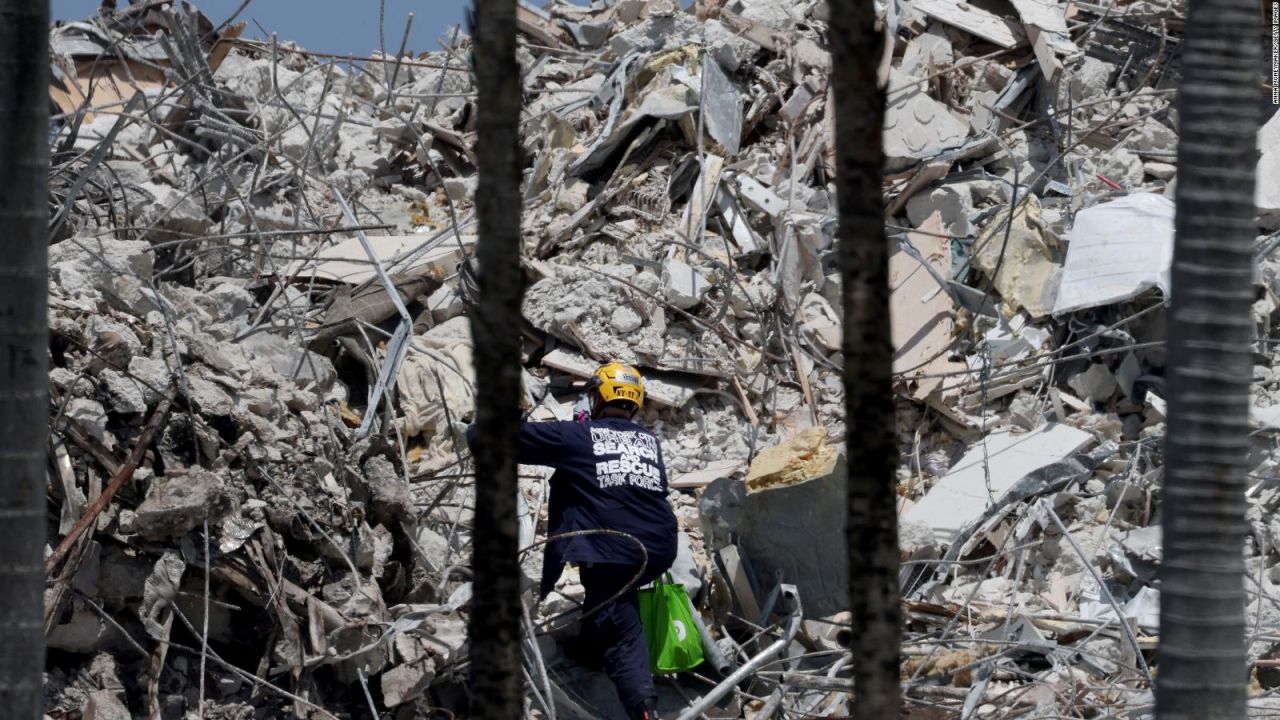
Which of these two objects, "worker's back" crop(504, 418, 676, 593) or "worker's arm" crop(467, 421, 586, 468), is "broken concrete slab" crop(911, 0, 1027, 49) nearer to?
"worker's back" crop(504, 418, 676, 593)

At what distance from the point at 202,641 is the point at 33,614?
2845mm

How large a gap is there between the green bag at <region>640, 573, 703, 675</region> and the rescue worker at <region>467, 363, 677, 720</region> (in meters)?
0.16

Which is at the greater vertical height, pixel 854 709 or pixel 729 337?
pixel 729 337

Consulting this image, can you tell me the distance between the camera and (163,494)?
250 inches

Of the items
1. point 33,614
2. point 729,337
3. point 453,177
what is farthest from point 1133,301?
point 33,614

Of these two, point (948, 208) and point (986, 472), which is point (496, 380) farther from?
point (948, 208)

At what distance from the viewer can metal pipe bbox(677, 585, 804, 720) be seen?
5883 mm

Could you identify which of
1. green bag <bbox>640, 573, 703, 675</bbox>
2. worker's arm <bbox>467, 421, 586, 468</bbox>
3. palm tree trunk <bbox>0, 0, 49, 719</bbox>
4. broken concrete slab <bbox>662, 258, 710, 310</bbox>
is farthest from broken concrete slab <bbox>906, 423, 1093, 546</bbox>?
palm tree trunk <bbox>0, 0, 49, 719</bbox>

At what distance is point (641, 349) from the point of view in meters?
9.13

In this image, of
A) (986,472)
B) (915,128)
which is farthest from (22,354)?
(915,128)

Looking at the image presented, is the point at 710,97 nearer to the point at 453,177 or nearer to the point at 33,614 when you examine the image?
the point at 453,177

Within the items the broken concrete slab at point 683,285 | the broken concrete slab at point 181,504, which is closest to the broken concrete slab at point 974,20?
the broken concrete slab at point 683,285

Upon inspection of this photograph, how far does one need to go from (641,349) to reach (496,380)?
18.8 ft

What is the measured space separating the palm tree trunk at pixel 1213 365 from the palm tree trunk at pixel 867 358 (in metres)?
0.66
